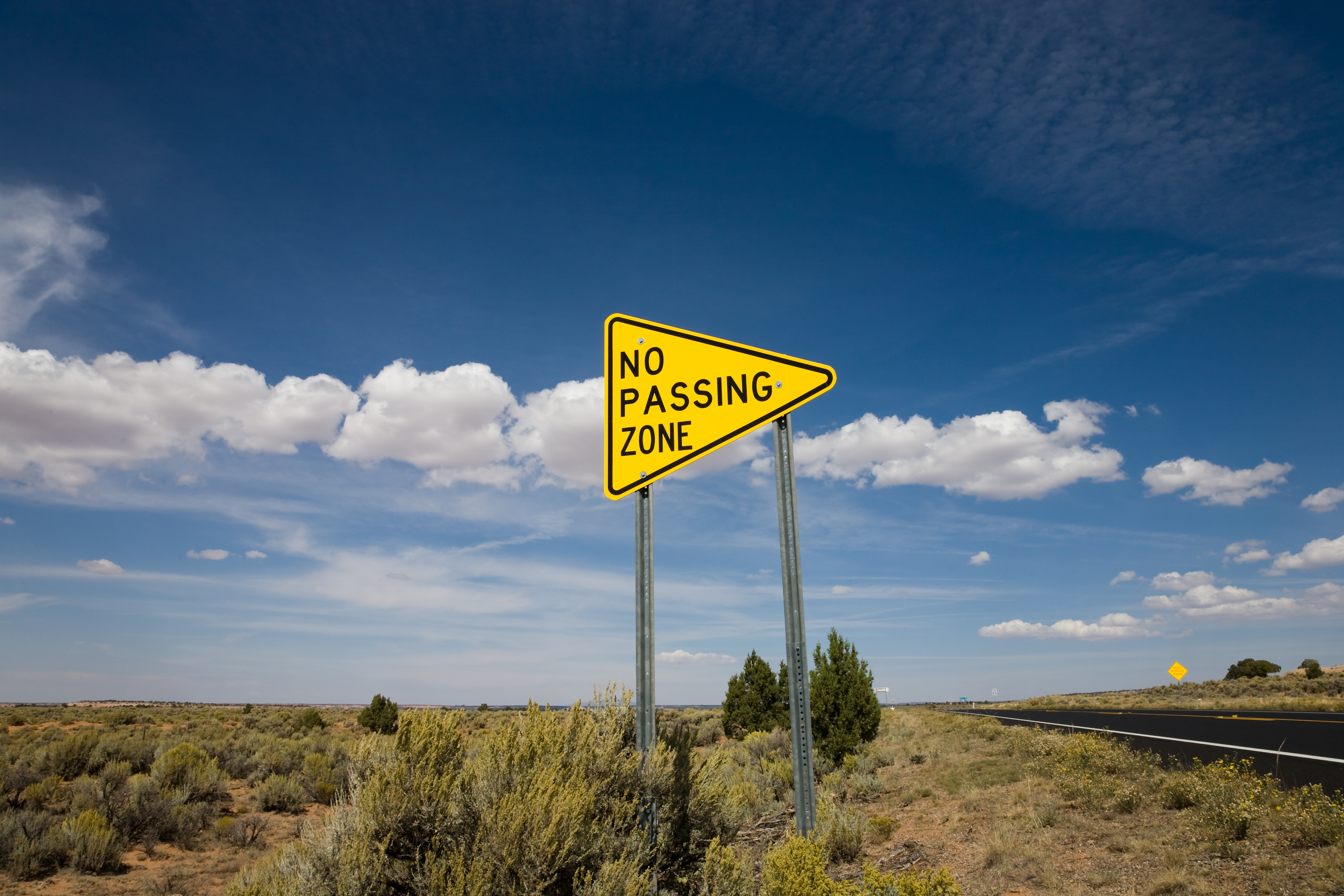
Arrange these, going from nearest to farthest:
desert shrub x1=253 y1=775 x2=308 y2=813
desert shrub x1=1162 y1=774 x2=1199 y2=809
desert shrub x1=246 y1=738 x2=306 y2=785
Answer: desert shrub x1=1162 y1=774 x2=1199 y2=809
desert shrub x1=253 y1=775 x2=308 y2=813
desert shrub x1=246 y1=738 x2=306 y2=785

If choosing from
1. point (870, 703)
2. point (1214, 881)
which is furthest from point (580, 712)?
point (870, 703)

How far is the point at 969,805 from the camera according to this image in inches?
602

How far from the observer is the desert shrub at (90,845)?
1258 centimetres

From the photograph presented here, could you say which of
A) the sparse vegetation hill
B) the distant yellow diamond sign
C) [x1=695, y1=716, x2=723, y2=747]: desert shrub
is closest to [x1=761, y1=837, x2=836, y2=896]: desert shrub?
the distant yellow diamond sign

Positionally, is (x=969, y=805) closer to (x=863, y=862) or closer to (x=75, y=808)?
(x=863, y=862)

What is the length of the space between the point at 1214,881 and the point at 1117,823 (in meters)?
3.50

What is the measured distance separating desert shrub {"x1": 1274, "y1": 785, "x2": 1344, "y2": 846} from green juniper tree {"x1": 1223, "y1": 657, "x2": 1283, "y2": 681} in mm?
72850

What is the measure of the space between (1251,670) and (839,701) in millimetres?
67477

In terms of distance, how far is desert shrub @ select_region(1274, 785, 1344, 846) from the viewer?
26.7 feet

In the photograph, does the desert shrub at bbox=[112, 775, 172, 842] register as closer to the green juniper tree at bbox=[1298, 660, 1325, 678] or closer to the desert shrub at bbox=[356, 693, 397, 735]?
the desert shrub at bbox=[356, 693, 397, 735]

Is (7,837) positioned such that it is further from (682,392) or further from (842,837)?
(682,392)

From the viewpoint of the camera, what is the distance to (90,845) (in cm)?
1264

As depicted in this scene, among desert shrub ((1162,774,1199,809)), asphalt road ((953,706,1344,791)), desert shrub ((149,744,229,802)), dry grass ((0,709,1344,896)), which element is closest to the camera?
dry grass ((0,709,1344,896))

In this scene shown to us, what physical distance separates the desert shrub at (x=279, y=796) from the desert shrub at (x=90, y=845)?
4951mm
